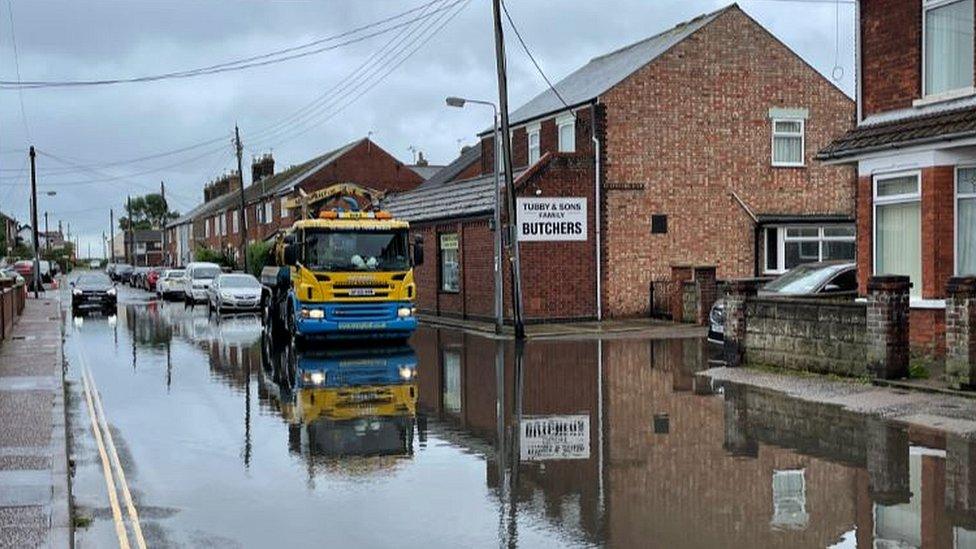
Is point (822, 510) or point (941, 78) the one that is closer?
point (822, 510)

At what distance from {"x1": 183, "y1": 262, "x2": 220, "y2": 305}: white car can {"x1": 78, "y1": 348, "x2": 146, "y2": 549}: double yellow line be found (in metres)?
31.8

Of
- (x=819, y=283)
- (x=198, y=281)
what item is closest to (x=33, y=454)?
(x=819, y=283)

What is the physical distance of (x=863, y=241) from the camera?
17.9 metres

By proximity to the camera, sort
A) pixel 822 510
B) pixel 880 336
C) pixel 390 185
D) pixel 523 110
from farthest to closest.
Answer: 1. pixel 390 185
2. pixel 523 110
3. pixel 880 336
4. pixel 822 510

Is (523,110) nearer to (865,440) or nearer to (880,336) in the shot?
(880,336)

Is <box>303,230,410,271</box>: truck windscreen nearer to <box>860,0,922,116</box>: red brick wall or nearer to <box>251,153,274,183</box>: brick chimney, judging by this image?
<box>860,0,922,116</box>: red brick wall

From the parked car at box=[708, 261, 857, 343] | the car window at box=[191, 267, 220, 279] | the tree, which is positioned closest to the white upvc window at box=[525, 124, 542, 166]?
the parked car at box=[708, 261, 857, 343]

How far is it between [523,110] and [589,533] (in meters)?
31.3

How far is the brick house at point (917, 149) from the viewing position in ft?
52.8

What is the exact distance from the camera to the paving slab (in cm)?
768

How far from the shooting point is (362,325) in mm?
22984

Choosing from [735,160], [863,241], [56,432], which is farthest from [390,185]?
[56,432]

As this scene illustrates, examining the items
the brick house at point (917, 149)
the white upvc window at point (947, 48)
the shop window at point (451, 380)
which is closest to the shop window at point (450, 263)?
the shop window at point (451, 380)

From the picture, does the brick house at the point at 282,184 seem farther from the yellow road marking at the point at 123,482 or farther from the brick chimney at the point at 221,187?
the yellow road marking at the point at 123,482
